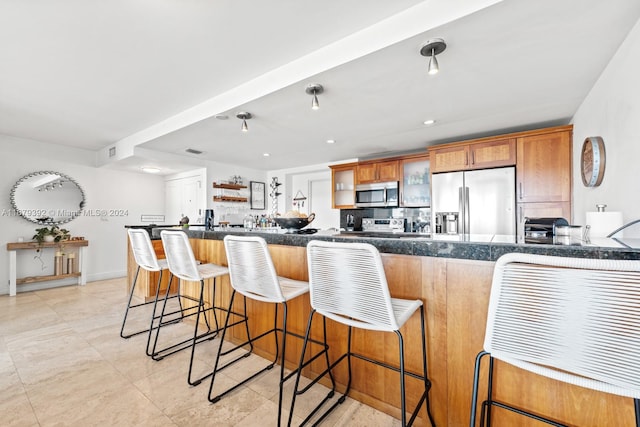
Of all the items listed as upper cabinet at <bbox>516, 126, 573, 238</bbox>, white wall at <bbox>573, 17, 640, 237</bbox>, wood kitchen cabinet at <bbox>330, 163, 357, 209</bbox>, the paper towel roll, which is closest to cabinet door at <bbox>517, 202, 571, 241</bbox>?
upper cabinet at <bbox>516, 126, 573, 238</bbox>

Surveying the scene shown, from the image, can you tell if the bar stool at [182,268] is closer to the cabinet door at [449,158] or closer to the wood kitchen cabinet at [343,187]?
the cabinet door at [449,158]

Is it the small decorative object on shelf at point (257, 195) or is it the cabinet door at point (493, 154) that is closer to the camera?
the cabinet door at point (493, 154)

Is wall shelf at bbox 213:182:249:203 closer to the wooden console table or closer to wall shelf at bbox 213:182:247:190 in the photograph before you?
wall shelf at bbox 213:182:247:190

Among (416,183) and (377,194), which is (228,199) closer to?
(377,194)

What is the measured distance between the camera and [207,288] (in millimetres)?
2658

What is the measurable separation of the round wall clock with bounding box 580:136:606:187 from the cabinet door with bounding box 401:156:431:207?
6.61 feet

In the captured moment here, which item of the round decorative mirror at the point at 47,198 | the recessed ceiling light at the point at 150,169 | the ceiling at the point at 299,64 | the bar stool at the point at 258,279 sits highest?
the ceiling at the point at 299,64

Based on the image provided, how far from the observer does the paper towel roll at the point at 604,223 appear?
157 cm

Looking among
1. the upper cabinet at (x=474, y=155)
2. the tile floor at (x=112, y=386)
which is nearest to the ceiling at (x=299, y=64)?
the upper cabinet at (x=474, y=155)

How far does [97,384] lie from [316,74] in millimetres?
2580

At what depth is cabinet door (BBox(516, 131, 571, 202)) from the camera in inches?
119

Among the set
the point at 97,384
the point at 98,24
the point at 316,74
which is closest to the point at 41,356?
the point at 97,384

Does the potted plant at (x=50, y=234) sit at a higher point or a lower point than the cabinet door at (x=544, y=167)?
lower

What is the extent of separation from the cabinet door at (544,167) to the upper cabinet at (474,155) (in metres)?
0.12
